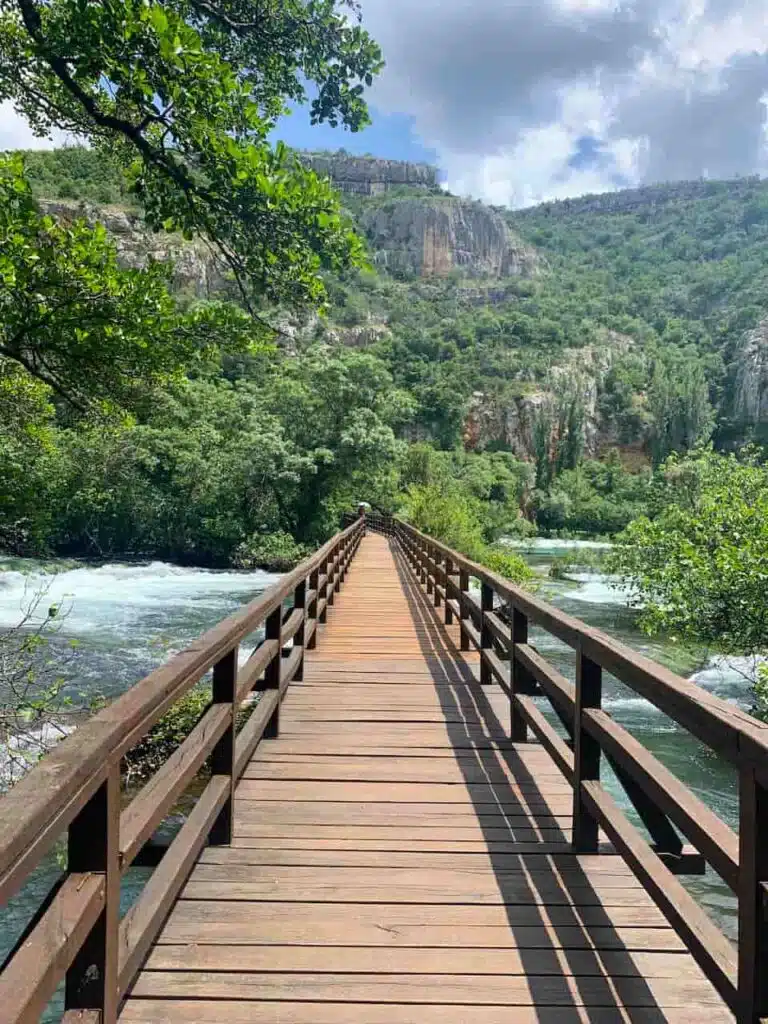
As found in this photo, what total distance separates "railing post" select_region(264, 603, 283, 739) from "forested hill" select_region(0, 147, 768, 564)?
2.84 meters

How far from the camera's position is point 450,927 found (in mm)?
2473

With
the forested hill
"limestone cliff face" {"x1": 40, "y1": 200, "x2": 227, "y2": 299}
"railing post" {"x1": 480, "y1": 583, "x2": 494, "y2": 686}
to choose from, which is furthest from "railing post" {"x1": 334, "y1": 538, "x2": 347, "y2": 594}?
"limestone cliff face" {"x1": 40, "y1": 200, "x2": 227, "y2": 299}

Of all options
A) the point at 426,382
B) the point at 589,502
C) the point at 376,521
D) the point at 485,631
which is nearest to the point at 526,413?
the point at 426,382

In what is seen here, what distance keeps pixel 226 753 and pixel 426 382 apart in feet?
282

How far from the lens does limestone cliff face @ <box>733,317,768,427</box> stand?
80.7 meters

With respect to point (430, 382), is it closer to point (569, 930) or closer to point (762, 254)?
point (762, 254)

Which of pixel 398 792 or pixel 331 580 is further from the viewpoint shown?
pixel 331 580

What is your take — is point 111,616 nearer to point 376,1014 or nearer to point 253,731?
point 253,731

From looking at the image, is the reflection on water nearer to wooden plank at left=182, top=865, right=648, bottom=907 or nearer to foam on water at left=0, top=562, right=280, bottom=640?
wooden plank at left=182, top=865, right=648, bottom=907

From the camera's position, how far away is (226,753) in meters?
3.09

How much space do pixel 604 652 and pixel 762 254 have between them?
5538 inches

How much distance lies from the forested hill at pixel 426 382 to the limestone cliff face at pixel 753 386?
0.24m

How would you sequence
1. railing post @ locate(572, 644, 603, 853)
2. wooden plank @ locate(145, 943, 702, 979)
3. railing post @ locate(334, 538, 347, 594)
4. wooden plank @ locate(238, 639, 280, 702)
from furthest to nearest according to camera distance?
railing post @ locate(334, 538, 347, 594) → wooden plank @ locate(238, 639, 280, 702) → railing post @ locate(572, 644, 603, 853) → wooden plank @ locate(145, 943, 702, 979)

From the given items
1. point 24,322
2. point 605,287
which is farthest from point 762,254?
point 24,322
